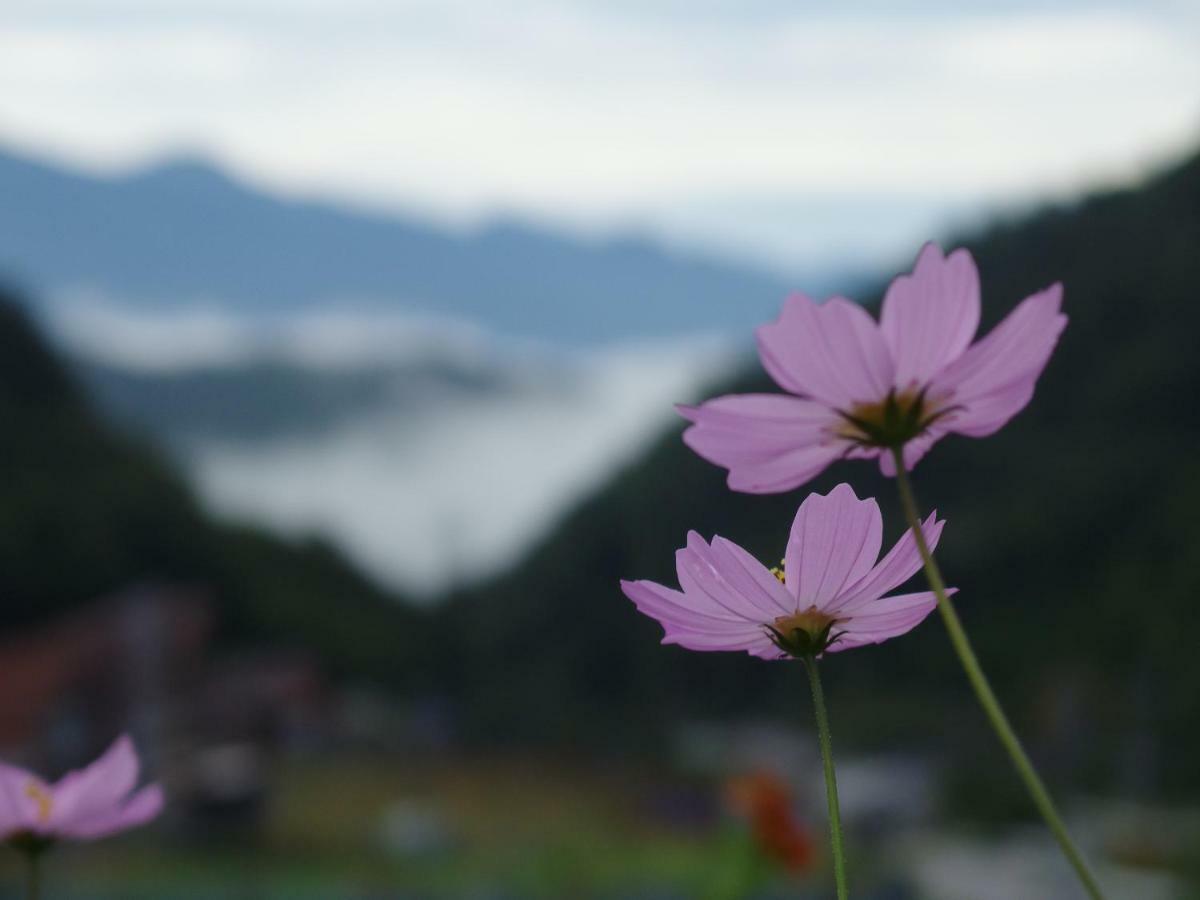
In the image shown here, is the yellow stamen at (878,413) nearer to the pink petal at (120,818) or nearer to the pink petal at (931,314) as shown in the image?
the pink petal at (931,314)

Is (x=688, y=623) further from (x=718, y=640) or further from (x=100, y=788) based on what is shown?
(x=100, y=788)

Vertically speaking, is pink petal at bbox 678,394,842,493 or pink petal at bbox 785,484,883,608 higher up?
pink petal at bbox 678,394,842,493

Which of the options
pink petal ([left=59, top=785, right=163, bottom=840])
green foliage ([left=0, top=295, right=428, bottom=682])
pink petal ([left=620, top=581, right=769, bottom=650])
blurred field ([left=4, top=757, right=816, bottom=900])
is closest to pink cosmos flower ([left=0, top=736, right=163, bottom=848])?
pink petal ([left=59, top=785, right=163, bottom=840])

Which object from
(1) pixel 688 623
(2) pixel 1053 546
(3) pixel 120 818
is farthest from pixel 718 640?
(2) pixel 1053 546

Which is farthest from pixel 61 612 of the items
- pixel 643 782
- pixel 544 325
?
pixel 544 325

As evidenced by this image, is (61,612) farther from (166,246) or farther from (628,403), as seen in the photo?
(166,246)

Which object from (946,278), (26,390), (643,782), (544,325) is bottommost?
(946,278)

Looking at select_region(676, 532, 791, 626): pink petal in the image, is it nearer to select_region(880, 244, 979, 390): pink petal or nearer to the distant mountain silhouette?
select_region(880, 244, 979, 390): pink petal
